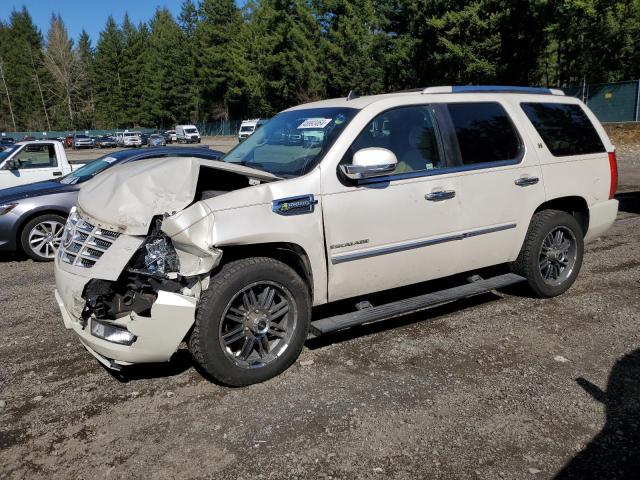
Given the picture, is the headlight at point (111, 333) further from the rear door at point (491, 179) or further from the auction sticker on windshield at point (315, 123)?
the rear door at point (491, 179)

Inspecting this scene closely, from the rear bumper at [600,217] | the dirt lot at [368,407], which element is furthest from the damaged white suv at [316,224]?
the dirt lot at [368,407]

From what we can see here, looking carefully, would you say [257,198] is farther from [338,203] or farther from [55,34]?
[55,34]

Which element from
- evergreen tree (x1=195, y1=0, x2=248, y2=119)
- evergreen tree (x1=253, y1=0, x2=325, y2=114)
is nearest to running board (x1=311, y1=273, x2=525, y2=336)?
evergreen tree (x1=253, y1=0, x2=325, y2=114)

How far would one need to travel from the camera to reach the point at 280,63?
5650 cm

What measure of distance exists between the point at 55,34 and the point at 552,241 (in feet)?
299

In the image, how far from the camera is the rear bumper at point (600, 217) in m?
5.50

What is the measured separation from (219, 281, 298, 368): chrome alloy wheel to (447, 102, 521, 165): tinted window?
2.03 m

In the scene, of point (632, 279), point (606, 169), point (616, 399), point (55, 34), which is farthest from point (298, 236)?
point (55, 34)

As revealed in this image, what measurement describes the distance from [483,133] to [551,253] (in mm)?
1471

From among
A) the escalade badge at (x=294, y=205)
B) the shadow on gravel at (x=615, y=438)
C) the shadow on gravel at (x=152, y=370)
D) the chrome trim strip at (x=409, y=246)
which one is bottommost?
the shadow on gravel at (x=615, y=438)

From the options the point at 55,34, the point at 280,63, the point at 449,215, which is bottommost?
the point at 449,215

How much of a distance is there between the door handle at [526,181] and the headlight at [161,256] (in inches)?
124

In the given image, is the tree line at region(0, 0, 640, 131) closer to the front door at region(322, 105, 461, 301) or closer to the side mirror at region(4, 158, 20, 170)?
the side mirror at region(4, 158, 20, 170)

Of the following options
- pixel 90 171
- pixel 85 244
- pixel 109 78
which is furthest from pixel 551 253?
pixel 109 78
